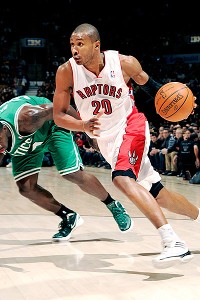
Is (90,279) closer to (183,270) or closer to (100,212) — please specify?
(183,270)

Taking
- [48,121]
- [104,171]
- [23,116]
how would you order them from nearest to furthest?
[23,116] → [48,121] → [104,171]

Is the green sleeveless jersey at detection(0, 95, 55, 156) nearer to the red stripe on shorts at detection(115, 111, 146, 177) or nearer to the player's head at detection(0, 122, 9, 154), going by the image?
the player's head at detection(0, 122, 9, 154)

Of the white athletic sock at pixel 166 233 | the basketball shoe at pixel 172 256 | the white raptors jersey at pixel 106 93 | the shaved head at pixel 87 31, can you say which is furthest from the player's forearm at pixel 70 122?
the basketball shoe at pixel 172 256

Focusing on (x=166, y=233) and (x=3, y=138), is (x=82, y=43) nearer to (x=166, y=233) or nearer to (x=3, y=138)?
(x=3, y=138)

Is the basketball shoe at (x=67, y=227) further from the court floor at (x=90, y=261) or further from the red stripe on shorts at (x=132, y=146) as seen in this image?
the red stripe on shorts at (x=132, y=146)

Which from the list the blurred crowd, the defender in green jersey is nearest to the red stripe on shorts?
the defender in green jersey

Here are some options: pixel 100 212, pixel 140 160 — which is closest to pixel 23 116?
pixel 140 160

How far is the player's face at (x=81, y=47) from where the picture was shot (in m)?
3.62

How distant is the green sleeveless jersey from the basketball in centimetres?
116

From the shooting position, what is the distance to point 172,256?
331 cm

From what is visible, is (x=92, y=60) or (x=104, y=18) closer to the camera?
(x=92, y=60)

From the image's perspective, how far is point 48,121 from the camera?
472cm

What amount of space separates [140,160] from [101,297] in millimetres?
1102

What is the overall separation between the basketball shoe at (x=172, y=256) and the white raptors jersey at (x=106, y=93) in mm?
907
